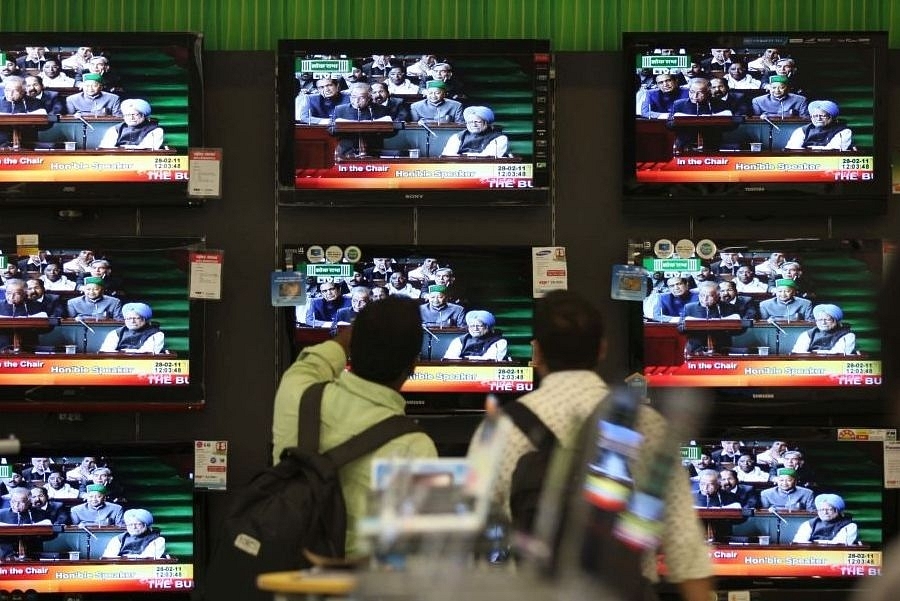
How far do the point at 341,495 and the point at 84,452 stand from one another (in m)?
1.87

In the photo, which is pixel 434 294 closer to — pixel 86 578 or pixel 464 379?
pixel 464 379

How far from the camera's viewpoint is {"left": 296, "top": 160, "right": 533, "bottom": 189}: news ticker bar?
443 cm

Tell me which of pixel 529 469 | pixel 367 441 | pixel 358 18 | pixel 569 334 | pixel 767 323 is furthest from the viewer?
pixel 358 18

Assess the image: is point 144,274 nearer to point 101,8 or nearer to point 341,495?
point 101,8

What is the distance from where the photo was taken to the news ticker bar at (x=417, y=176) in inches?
174

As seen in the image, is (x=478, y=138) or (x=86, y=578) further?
(x=478, y=138)

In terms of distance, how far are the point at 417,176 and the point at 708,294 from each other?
1172 millimetres

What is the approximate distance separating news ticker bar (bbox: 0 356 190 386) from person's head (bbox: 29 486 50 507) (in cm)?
38

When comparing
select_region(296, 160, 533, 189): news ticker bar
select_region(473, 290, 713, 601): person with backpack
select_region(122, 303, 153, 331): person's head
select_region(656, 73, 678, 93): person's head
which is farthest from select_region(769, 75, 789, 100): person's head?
select_region(122, 303, 153, 331): person's head

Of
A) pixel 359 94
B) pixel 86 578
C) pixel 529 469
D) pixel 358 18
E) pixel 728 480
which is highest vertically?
pixel 358 18

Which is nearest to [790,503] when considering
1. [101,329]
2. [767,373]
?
[767,373]

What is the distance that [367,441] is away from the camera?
2.85m

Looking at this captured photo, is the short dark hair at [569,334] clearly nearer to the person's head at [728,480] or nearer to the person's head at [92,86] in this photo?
the person's head at [728,480]

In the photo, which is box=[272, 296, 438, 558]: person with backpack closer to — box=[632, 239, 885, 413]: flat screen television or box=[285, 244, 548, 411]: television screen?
box=[285, 244, 548, 411]: television screen
